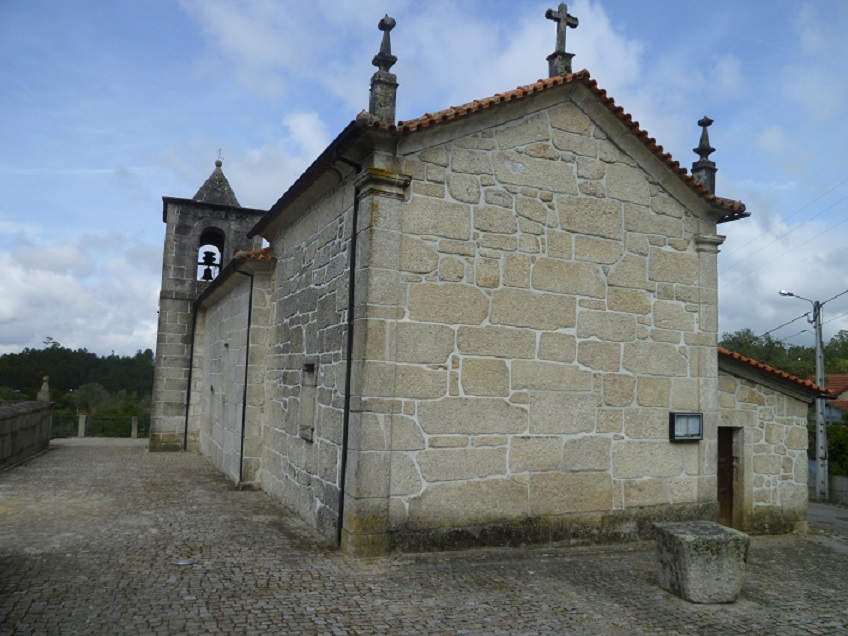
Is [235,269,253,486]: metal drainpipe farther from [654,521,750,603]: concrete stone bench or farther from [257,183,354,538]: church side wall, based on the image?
[654,521,750,603]: concrete stone bench

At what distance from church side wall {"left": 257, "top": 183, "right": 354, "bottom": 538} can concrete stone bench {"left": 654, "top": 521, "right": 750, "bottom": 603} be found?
3.33 meters

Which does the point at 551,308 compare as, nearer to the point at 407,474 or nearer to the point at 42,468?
the point at 407,474

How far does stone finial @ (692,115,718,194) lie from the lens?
862 cm

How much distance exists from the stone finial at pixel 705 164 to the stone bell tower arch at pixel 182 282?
1196 cm

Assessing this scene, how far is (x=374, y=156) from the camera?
21.4ft

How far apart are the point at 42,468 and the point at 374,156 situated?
1005cm

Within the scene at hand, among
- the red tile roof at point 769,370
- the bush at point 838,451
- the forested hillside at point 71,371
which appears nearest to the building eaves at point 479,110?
the red tile roof at point 769,370

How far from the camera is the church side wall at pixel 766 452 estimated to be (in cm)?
866

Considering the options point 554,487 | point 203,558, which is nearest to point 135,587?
point 203,558

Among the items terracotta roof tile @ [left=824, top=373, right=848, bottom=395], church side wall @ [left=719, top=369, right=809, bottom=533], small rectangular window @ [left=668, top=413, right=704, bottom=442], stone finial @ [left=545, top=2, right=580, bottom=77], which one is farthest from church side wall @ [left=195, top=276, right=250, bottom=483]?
terracotta roof tile @ [left=824, top=373, right=848, bottom=395]

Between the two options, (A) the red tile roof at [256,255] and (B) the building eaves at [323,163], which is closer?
(B) the building eaves at [323,163]

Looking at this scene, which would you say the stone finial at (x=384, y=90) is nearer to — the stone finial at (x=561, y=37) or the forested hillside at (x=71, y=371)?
the stone finial at (x=561, y=37)

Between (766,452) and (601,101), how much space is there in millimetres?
5324

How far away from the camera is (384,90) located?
6.64 m
